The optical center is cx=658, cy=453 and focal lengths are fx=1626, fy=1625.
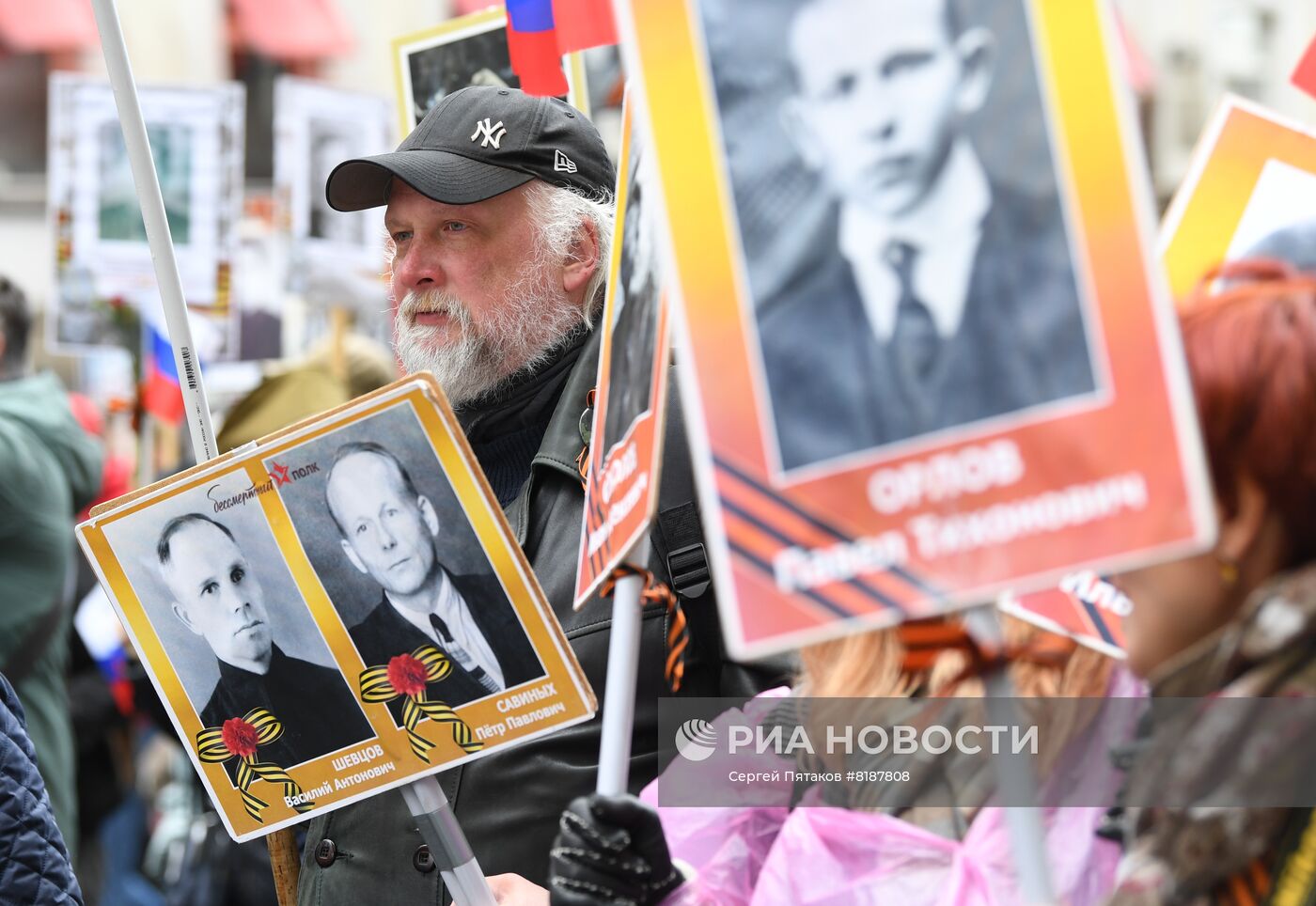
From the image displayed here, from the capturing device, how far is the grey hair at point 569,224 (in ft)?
8.04

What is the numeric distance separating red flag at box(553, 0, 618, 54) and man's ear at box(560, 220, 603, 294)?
0.60 metres

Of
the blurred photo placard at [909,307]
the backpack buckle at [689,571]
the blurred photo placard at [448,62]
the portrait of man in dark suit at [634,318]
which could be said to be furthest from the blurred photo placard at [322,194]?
the blurred photo placard at [909,307]

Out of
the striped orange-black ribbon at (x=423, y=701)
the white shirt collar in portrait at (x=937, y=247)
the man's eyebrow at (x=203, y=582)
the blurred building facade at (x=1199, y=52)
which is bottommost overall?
the blurred building facade at (x=1199, y=52)

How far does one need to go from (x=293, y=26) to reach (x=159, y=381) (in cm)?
1011

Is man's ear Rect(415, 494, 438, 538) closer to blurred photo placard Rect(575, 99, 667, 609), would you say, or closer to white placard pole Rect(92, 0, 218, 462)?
blurred photo placard Rect(575, 99, 667, 609)

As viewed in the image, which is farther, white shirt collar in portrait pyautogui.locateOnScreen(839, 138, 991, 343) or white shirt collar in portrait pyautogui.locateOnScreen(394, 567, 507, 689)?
white shirt collar in portrait pyautogui.locateOnScreen(394, 567, 507, 689)

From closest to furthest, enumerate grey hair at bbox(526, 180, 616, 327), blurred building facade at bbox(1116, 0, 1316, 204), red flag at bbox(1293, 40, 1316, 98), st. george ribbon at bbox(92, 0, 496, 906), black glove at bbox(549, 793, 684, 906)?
1. black glove at bbox(549, 793, 684, 906)
2. red flag at bbox(1293, 40, 1316, 98)
3. st. george ribbon at bbox(92, 0, 496, 906)
4. grey hair at bbox(526, 180, 616, 327)
5. blurred building facade at bbox(1116, 0, 1316, 204)

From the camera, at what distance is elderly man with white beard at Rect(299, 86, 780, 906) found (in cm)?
206

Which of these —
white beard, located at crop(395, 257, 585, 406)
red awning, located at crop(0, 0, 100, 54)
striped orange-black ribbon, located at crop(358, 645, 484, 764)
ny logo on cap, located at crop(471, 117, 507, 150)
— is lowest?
striped orange-black ribbon, located at crop(358, 645, 484, 764)

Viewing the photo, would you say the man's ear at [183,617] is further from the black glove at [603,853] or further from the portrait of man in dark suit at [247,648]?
the black glove at [603,853]

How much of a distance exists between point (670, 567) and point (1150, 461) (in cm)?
98

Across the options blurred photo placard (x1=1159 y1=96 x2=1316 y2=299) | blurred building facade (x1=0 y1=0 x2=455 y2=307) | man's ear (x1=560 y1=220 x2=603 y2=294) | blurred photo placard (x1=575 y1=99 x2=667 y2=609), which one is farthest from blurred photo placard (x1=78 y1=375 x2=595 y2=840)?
blurred building facade (x1=0 y1=0 x2=455 y2=307)

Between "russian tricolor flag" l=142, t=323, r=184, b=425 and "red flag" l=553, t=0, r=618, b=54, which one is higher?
"red flag" l=553, t=0, r=618, b=54

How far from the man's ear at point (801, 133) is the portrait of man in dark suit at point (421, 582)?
59 cm
